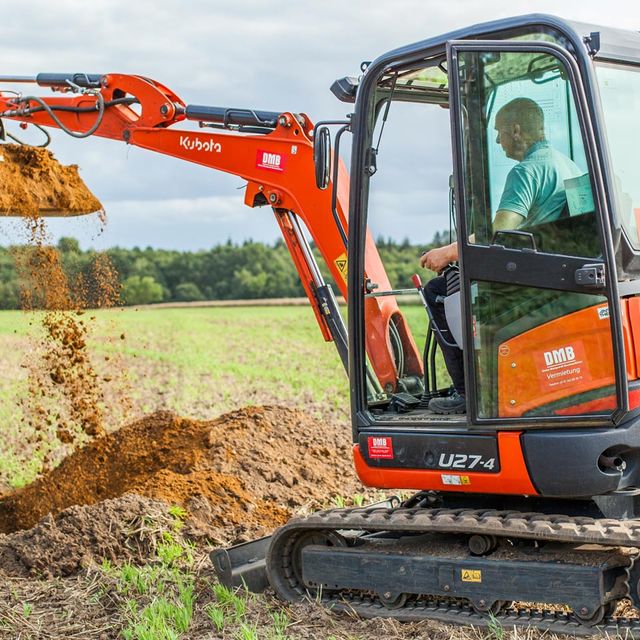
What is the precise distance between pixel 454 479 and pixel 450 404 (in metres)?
0.47

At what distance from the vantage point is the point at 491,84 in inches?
208

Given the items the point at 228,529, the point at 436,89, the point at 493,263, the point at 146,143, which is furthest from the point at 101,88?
the point at 493,263

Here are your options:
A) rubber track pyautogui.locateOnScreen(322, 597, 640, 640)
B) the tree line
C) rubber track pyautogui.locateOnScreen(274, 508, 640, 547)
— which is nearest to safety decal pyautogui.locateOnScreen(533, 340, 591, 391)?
rubber track pyautogui.locateOnScreen(274, 508, 640, 547)

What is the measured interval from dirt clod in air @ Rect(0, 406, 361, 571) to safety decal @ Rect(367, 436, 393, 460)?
199 centimetres

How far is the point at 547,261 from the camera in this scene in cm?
516

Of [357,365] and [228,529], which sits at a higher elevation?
[357,365]

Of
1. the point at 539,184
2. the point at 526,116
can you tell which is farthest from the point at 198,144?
the point at 539,184

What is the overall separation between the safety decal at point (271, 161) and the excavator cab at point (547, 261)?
1.89m

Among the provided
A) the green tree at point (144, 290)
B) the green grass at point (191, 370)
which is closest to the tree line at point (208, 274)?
the green tree at point (144, 290)

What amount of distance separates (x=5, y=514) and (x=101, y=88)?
12.5 feet

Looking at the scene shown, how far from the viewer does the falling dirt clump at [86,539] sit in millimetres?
7184

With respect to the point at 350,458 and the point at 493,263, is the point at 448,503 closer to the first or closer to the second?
the point at 493,263

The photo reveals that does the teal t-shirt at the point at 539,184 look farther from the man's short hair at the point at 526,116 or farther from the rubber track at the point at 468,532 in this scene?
the rubber track at the point at 468,532

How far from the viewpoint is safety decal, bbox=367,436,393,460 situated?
229 inches
